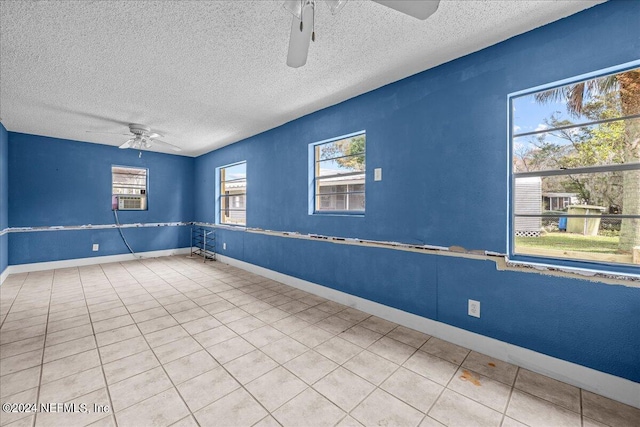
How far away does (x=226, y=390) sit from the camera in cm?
180

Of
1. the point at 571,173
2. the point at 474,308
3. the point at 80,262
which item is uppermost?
the point at 571,173

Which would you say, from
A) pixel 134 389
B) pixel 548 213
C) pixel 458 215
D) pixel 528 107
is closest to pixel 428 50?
pixel 528 107

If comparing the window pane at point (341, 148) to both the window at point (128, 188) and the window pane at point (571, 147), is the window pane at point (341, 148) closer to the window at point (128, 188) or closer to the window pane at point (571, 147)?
the window pane at point (571, 147)

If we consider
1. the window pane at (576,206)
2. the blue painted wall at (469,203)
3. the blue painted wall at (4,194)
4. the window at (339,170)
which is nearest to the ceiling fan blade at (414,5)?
the blue painted wall at (469,203)

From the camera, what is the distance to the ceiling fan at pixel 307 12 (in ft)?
3.94

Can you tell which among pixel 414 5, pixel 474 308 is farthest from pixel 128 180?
pixel 474 308

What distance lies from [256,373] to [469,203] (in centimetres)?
231

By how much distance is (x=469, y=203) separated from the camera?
7.65ft

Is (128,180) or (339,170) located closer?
(339,170)

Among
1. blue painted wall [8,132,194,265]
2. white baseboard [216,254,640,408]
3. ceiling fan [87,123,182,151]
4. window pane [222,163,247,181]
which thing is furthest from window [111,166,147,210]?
white baseboard [216,254,640,408]

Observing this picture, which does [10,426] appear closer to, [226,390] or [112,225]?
[226,390]

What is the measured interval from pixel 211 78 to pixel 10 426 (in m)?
3.09

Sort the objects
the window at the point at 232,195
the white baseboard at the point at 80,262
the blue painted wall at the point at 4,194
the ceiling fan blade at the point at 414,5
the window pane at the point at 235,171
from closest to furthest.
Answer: the ceiling fan blade at the point at 414,5 → the blue painted wall at the point at 4,194 → the white baseboard at the point at 80,262 → the window pane at the point at 235,171 → the window at the point at 232,195

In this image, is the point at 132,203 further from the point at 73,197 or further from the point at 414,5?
the point at 414,5
